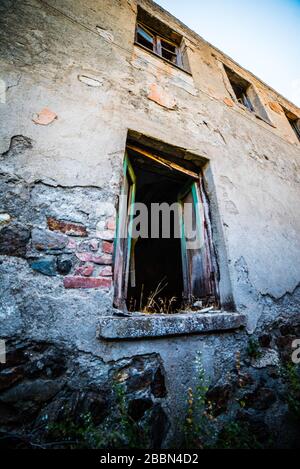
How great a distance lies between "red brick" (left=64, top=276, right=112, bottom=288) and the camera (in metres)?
1.34

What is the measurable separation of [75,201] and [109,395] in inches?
48.0

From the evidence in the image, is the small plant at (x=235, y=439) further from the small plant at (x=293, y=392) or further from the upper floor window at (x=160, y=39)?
the upper floor window at (x=160, y=39)

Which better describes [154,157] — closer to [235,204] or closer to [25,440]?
[235,204]

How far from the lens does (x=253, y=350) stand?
1.72 meters

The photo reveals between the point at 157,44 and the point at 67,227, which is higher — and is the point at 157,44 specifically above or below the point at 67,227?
above

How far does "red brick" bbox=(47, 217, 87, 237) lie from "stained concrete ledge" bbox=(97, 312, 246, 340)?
1.94 feet

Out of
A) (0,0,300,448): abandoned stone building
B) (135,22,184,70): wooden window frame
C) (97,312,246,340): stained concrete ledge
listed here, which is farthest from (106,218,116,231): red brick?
(135,22,184,70): wooden window frame

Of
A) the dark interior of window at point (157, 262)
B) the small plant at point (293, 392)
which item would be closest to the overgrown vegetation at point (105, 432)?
the small plant at point (293, 392)

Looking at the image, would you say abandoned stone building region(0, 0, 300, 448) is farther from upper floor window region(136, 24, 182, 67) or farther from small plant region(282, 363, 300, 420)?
upper floor window region(136, 24, 182, 67)

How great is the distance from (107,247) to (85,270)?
0.22 metres

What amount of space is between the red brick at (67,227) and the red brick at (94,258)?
0.14 m

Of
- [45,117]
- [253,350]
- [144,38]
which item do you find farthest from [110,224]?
[144,38]

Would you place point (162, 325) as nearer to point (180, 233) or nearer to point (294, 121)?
point (180, 233)

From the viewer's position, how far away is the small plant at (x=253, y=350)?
1.72 metres
